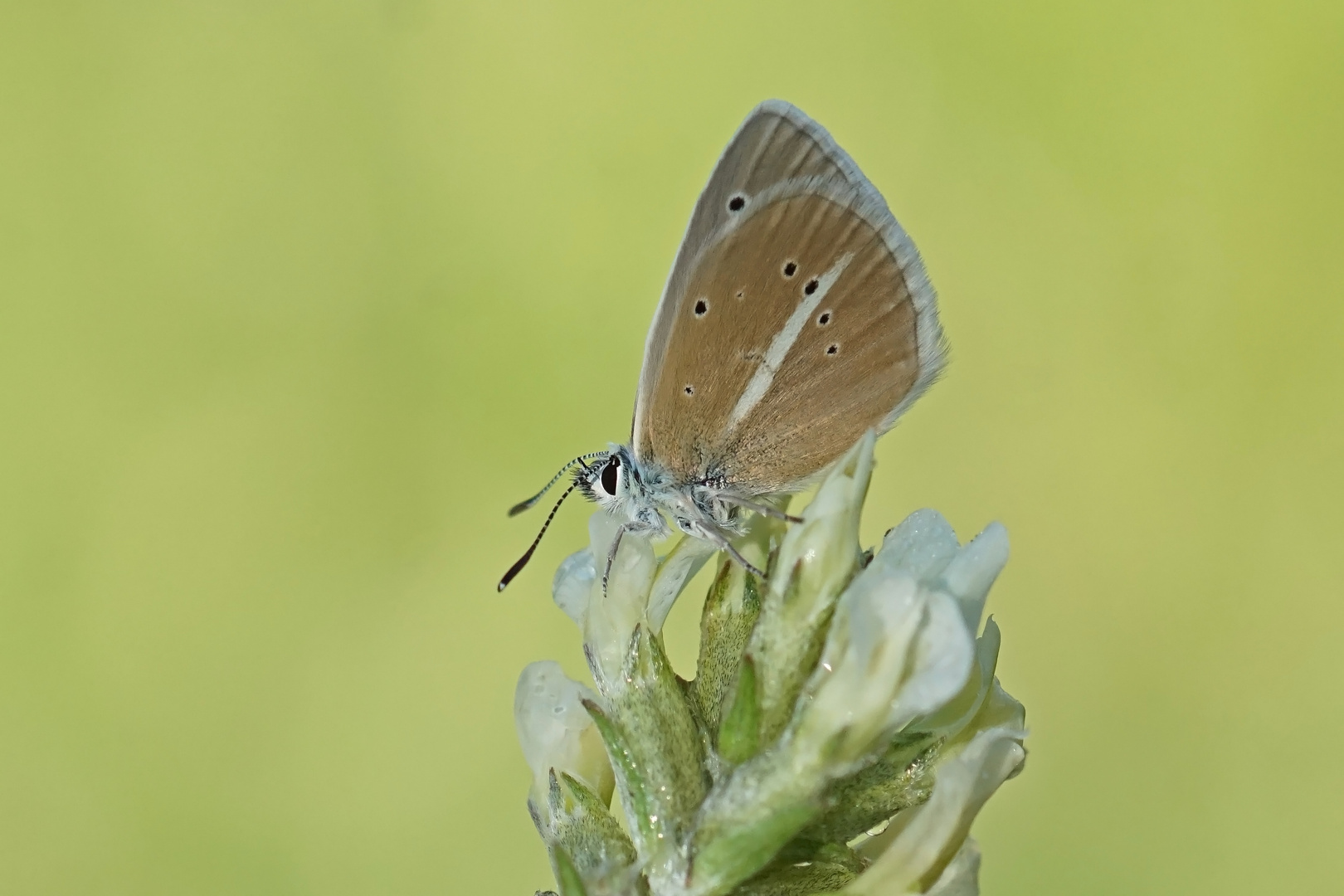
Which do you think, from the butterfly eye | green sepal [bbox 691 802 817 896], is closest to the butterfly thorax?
the butterfly eye

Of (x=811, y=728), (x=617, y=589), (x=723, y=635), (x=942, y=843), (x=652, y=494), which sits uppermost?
(x=652, y=494)

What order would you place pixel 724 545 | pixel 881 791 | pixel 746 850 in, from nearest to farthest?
1. pixel 746 850
2. pixel 881 791
3. pixel 724 545

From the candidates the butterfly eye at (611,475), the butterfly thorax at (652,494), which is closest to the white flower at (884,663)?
the butterfly thorax at (652,494)

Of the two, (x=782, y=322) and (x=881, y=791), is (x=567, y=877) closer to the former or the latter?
(x=881, y=791)

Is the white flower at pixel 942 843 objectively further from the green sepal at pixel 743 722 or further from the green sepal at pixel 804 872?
the green sepal at pixel 743 722

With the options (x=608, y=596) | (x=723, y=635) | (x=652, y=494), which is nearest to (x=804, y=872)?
(x=723, y=635)

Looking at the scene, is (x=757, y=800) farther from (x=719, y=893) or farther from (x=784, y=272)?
(x=784, y=272)
